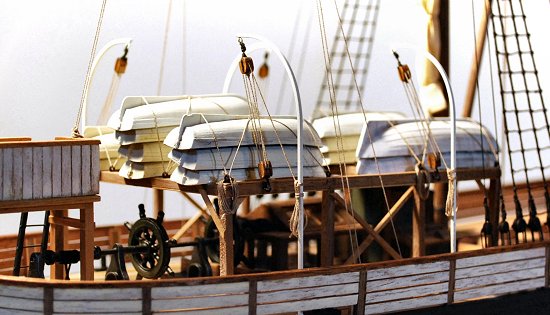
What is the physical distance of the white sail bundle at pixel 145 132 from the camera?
966cm

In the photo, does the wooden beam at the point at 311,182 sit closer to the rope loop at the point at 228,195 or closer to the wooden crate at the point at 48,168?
the rope loop at the point at 228,195

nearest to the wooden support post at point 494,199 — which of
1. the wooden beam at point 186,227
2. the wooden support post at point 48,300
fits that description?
the wooden beam at point 186,227

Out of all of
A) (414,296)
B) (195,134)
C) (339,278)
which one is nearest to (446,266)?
(414,296)

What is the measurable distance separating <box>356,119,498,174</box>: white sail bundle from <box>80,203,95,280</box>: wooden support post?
2.65 metres

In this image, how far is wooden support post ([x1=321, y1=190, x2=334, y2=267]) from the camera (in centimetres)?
937

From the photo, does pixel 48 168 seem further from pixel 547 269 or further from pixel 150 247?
pixel 547 269

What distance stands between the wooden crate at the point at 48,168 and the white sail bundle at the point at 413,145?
2.63 m

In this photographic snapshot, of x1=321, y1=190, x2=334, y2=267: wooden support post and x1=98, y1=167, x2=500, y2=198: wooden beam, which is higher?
x1=98, y1=167, x2=500, y2=198: wooden beam

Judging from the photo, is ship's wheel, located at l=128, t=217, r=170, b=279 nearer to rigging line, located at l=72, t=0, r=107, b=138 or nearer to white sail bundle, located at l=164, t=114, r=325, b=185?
white sail bundle, located at l=164, t=114, r=325, b=185

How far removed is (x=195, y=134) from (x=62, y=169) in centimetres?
109

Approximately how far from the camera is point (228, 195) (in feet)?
28.2

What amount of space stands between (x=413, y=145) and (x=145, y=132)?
8.35ft

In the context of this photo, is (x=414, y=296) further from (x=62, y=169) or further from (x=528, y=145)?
(x=528, y=145)

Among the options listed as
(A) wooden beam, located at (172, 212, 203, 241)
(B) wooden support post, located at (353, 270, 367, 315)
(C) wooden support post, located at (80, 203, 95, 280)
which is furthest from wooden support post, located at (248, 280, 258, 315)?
(A) wooden beam, located at (172, 212, 203, 241)
